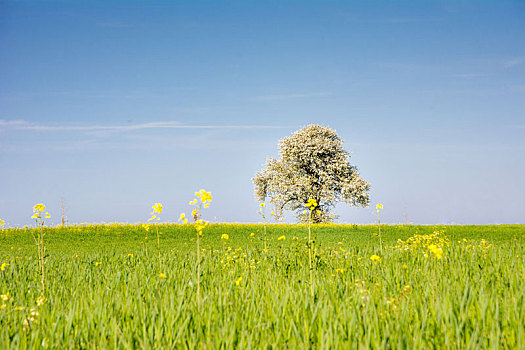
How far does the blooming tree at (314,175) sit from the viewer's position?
141 ft

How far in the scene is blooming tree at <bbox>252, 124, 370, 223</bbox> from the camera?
141 feet

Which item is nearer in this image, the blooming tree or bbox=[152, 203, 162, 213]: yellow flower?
bbox=[152, 203, 162, 213]: yellow flower

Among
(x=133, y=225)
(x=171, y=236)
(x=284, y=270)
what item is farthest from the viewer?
(x=133, y=225)

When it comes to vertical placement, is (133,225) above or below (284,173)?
below

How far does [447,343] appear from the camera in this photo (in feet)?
10.4

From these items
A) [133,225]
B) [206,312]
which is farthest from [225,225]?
[206,312]

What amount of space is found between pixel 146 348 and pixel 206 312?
1020 mm

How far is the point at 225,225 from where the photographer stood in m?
34.0

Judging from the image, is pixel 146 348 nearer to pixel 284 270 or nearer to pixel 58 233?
pixel 284 270

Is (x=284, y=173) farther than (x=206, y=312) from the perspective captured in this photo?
Yes

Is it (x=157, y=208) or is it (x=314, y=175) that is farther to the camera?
(x=314, y=175)

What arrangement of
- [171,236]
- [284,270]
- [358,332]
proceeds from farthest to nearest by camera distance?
[171,236]
[284,270]
[358,332]

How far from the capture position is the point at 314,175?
4412cm

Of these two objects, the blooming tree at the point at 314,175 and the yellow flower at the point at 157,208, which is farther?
the blooming tree at the point at 314,175
